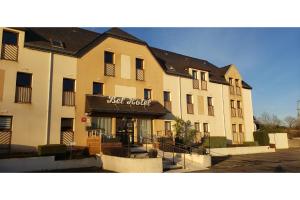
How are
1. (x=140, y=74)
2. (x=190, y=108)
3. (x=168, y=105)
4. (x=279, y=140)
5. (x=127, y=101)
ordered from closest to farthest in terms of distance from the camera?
1. (x=127, y=101)
2. (x=140, y=74)
3. (x=168, y=105)
4. (x=190, y=108)
5. (x=279, y=140)

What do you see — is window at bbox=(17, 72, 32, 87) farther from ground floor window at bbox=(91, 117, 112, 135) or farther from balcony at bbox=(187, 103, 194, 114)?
balcony at bbox=(187, 103, 194, 114)

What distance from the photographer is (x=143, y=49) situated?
979 inches

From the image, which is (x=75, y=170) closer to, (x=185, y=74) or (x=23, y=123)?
(x=23, y=123)

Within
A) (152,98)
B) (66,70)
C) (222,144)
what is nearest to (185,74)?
(152,98)

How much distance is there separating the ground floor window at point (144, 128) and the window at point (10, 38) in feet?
34.3

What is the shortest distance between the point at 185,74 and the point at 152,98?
500 centimetres

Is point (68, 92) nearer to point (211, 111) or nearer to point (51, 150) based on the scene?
point (51, 150)

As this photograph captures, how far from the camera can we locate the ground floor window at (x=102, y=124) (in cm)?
2073

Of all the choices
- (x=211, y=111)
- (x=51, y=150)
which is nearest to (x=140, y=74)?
(x=211, y=111)

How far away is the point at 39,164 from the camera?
604 inches

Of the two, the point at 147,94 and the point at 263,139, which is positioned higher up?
the point at 147,94

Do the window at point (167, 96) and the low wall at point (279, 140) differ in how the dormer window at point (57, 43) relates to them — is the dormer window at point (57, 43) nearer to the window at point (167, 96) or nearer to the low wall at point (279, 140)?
the window at point (167, 96)

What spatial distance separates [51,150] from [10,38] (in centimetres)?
750

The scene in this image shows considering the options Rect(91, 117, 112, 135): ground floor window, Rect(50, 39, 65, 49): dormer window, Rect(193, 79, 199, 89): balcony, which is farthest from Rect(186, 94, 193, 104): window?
Rect(50, 39, 65, 49): dormer window
